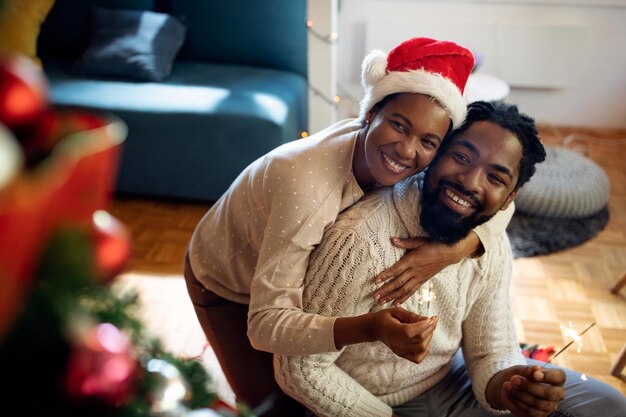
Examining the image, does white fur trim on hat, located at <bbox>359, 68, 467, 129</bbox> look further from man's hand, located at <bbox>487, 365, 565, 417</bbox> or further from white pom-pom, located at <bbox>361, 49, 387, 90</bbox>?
man's hand, located at <bbox>487, 365, 565, 417</bbox>

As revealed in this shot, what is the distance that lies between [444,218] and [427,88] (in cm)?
25

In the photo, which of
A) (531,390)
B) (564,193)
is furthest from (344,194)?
(564,193)

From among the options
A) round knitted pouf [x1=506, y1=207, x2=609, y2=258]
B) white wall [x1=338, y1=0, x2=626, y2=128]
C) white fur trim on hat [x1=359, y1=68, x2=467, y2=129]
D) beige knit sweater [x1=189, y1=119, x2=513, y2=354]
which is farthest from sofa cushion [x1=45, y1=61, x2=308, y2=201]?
white fur trim on hat [x1=359, y1=68, x2=467, y2=129]

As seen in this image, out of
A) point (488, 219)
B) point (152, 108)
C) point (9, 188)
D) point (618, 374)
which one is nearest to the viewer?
point (9, 188)

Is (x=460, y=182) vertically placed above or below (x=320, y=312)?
above

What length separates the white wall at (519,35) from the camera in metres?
3.45

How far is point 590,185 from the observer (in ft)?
9.11

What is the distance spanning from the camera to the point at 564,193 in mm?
2699

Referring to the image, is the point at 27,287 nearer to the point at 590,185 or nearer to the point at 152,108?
the point at 152,108

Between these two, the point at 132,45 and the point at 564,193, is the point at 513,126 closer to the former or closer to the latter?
the point at 564,193

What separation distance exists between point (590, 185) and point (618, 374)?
43.3 inches

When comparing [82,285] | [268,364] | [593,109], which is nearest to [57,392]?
[82,285]

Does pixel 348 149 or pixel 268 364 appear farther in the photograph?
pixel 268 364

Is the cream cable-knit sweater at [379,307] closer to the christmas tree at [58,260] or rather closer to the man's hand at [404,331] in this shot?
the man's hand at [404,331]
